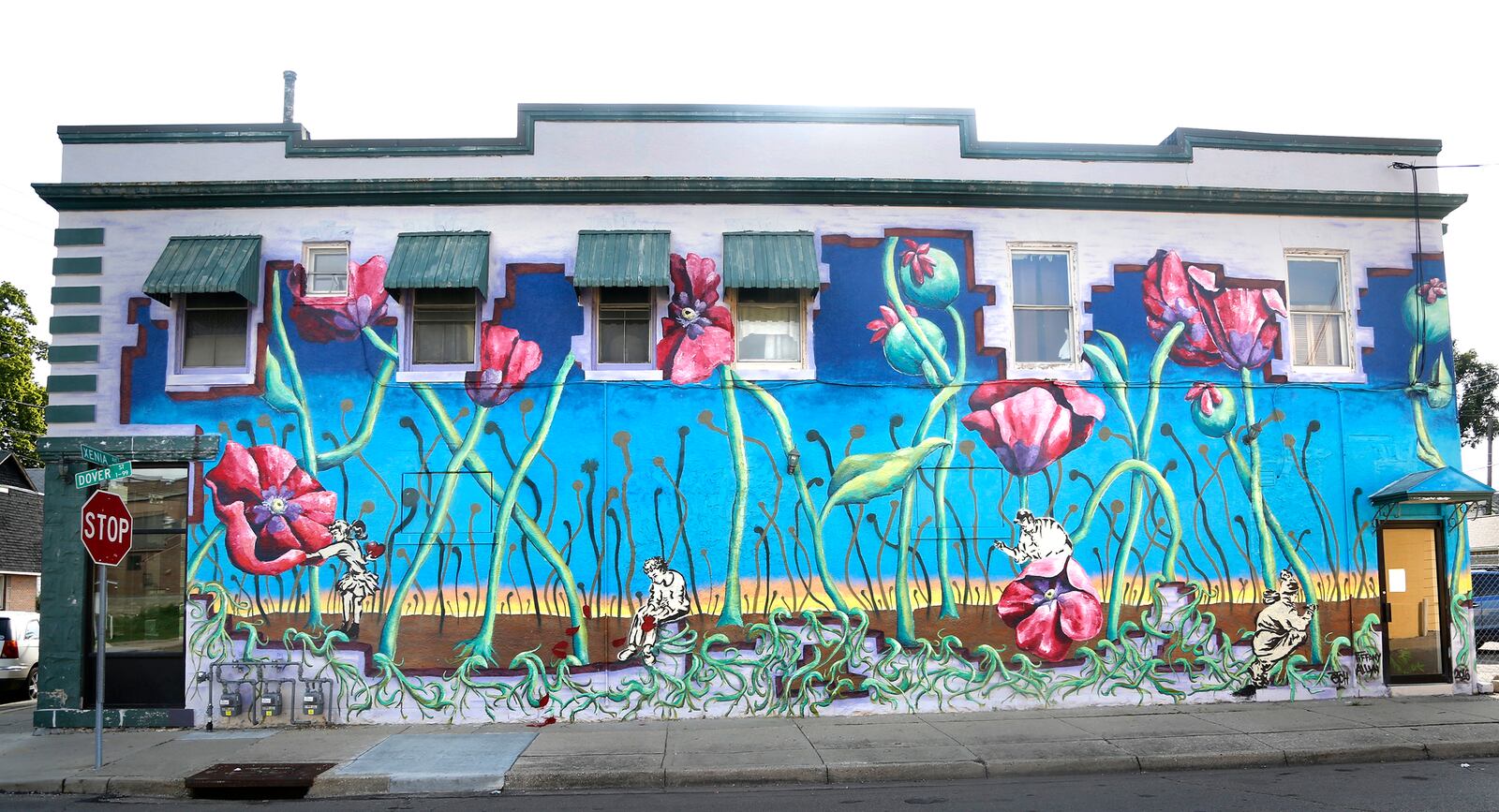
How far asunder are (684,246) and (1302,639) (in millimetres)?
8885

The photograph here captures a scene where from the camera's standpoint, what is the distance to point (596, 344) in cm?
1294

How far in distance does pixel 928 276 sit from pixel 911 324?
64 centimetres

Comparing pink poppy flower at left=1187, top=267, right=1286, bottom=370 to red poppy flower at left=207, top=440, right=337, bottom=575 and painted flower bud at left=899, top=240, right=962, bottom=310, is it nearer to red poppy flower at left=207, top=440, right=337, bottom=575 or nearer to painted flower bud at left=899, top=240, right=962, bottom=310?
painted flower bud at left=899, top=240, right=962, bottom=310

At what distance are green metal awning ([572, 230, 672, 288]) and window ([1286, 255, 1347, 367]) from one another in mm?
7889

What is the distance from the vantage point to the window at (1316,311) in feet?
45.8

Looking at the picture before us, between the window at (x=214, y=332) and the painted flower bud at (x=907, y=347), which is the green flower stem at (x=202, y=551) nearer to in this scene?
the window at (x=214, y=332)

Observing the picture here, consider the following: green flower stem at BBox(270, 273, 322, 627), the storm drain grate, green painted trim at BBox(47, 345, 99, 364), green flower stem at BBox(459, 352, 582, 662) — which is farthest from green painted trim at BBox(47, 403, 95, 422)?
the storm drain grate

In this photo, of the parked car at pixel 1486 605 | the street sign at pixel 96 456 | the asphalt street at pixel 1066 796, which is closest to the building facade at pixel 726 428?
the street sign at pixel 96 456

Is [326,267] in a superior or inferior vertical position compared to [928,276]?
superior

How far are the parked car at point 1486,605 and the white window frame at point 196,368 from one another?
19.4 meters

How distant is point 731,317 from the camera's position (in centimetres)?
1305

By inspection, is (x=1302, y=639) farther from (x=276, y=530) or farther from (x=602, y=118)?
(x=276, y=530)

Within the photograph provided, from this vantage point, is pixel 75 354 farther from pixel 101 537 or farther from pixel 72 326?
pixel 101 537

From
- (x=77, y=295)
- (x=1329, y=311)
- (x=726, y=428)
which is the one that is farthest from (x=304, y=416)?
(x=1329, y=311)
